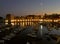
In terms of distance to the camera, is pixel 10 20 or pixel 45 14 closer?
pixel 10 20

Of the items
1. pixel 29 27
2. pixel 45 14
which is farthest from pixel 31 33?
pixel 45 14

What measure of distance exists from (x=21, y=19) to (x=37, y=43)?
2.08 feet

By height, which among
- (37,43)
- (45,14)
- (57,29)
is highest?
(45,14)

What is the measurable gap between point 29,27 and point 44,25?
335 millimetres

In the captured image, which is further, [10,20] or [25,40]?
[25,40]

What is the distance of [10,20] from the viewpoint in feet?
14.0

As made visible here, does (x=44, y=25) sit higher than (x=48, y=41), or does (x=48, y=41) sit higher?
(x=44, y=25)

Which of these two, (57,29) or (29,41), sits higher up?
(57,29)

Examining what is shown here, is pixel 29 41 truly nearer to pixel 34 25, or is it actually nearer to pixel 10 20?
pixel 34 25

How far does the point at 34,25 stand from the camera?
453cm

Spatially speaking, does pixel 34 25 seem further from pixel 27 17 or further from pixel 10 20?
pixel 10 20

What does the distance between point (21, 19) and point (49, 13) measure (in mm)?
635

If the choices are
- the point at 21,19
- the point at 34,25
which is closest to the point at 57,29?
the point at 34,25

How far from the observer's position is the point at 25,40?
466 cm
